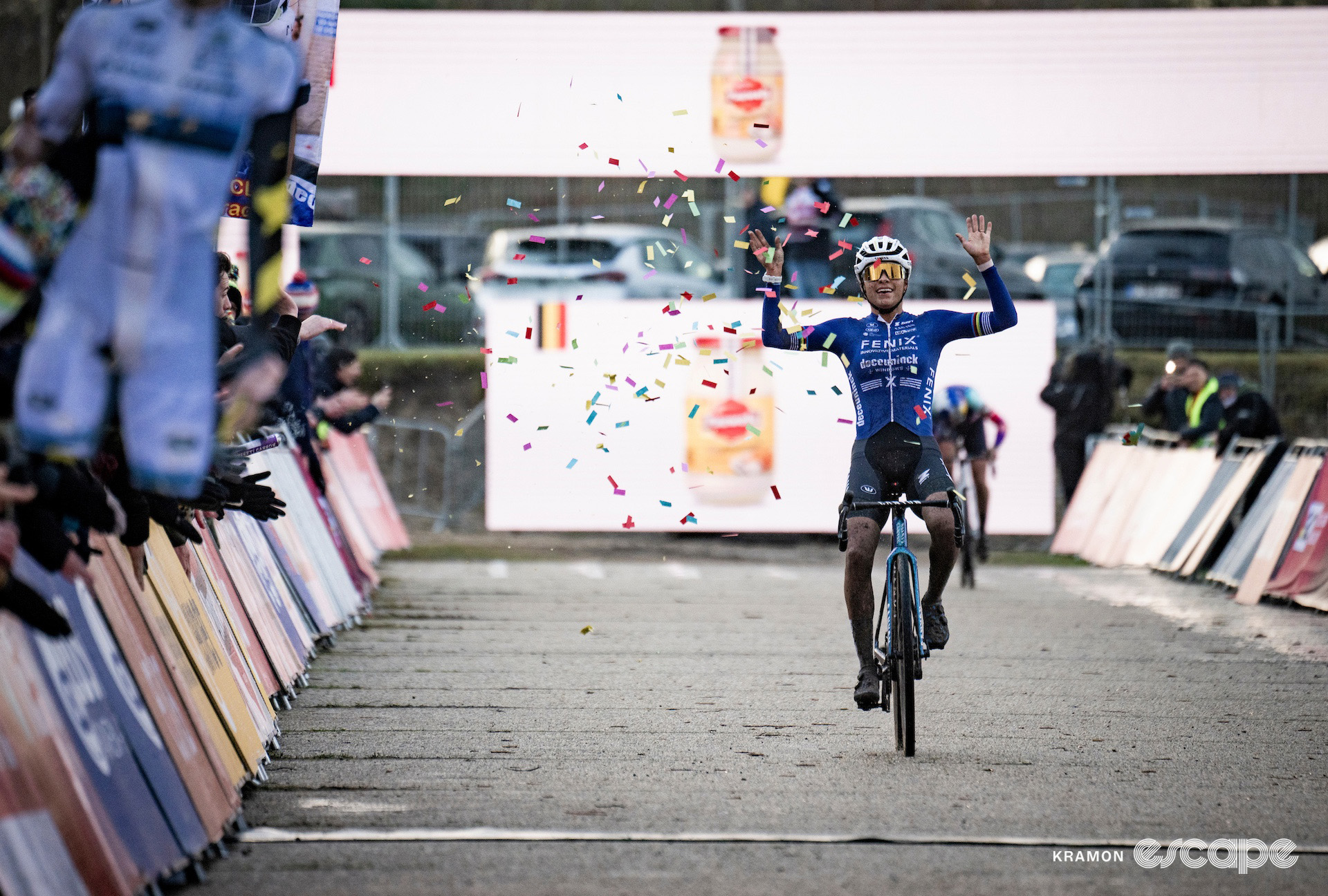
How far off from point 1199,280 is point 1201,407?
559cm

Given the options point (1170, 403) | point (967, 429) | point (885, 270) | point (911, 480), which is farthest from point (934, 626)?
point (1170, 403)

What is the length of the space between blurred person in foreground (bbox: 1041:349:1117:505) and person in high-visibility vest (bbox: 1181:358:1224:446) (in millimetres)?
2252

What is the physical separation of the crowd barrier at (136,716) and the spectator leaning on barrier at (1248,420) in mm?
11342

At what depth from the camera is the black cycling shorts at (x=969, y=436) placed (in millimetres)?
16984

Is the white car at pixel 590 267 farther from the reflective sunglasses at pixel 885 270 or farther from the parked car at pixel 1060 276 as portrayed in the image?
the reflective sunglasses at pixel 885 270

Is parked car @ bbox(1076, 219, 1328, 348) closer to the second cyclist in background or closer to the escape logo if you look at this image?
the second cyclist in background

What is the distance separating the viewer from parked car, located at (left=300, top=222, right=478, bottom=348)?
2338 cm

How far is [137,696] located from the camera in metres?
5.96

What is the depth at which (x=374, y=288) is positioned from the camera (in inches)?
921

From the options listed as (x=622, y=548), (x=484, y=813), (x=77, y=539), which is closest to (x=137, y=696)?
(x=77, y=539)

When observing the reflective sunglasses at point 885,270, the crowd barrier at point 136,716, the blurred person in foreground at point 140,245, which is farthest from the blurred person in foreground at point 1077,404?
the blurred person in foreground at point 140,245

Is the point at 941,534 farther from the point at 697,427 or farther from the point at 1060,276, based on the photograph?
the point at 1060,276

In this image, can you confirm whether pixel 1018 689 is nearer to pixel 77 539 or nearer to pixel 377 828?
pixel 377 828

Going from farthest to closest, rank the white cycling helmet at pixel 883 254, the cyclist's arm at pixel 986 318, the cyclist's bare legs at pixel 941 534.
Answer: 1. the white cycling helmet at pixel 883 254
2. the cyclist's arm at pixel 986 318
3. the cyclist's bare legs at pixel 941 534
